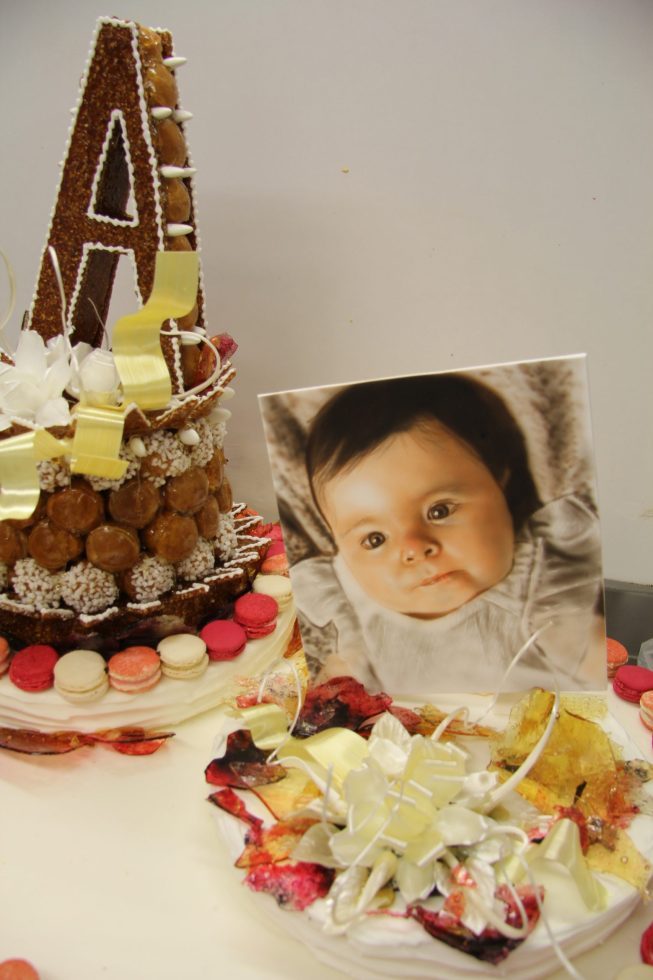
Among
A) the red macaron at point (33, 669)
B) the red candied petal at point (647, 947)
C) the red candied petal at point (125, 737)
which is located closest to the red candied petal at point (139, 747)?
the red candied petal at point (125, 737)

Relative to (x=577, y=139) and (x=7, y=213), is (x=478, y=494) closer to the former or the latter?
(x=577, y=139)

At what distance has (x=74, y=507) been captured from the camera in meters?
0.89

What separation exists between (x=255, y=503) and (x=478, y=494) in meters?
0.74

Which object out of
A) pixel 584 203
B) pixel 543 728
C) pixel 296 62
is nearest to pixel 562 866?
pixel 543 728

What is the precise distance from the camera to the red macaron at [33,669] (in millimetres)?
906

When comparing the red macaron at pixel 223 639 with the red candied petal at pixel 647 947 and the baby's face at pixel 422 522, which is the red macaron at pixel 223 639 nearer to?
the baby's face at pixel 422 522

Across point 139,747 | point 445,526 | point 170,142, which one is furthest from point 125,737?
point 170,142

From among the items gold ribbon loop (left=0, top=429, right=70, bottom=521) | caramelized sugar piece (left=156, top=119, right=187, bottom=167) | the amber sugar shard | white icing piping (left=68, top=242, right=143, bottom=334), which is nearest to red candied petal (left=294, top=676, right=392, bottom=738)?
the amber sugar shard

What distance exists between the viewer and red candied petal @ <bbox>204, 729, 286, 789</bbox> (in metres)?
0.77

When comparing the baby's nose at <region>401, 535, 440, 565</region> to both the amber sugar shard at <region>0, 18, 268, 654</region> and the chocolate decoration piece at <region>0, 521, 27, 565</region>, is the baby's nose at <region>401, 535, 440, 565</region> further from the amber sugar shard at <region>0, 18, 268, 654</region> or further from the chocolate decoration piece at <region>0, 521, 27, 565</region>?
the chocolate decoration piece at <region>0, 521, 27, 565</region>

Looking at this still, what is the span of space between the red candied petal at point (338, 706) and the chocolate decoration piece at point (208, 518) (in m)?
0.27

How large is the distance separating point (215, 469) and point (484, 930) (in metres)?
0.61

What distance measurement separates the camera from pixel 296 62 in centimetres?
114

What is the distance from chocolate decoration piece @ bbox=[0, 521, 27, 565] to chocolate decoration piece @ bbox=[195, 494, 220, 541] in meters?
0.21
